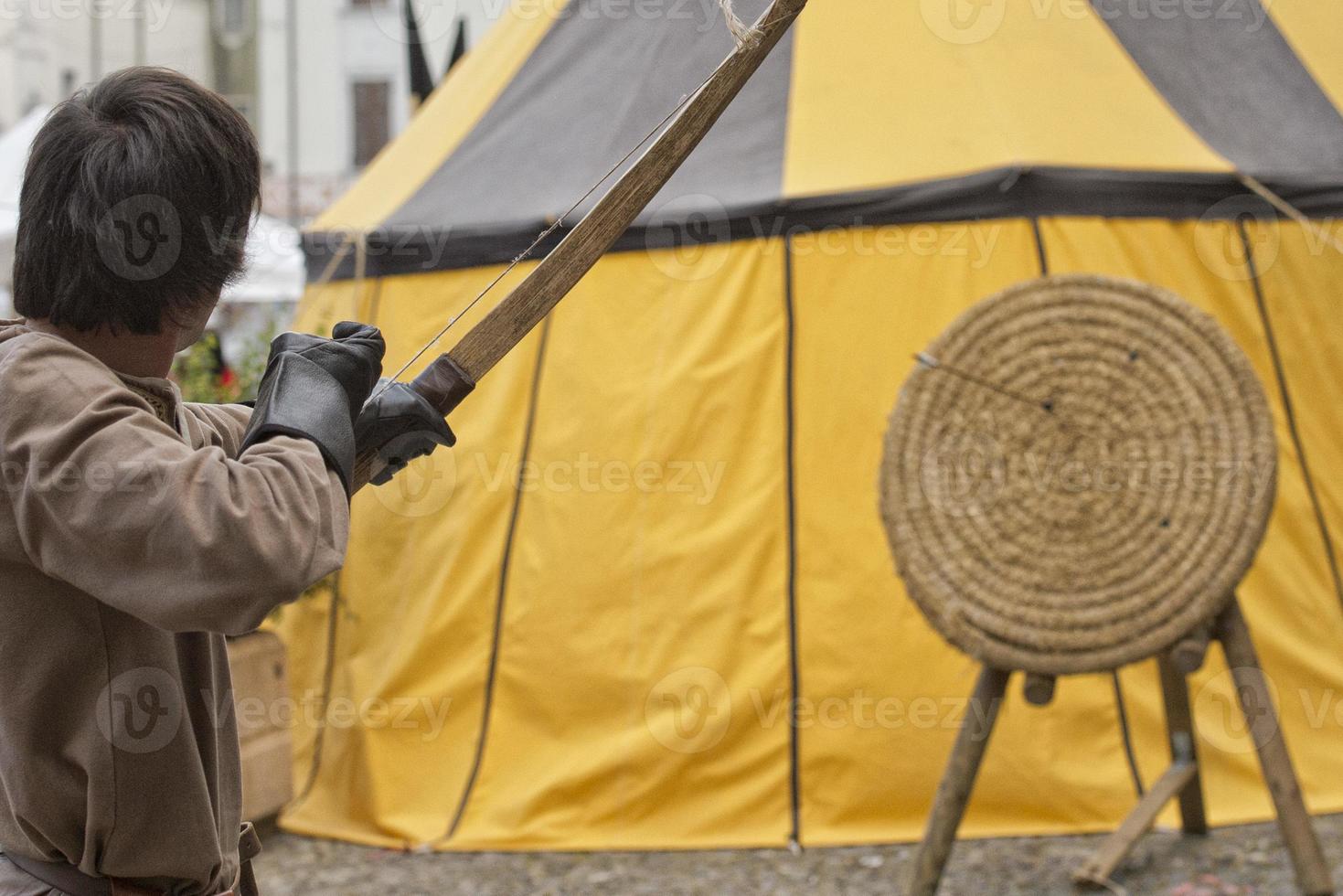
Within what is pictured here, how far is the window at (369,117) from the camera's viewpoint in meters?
18.9

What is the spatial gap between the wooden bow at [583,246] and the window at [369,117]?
717 inches

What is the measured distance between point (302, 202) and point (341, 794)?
15633 millimetres

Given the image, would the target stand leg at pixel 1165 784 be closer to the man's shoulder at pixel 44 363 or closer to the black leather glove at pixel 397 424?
the black leather glove at pixel 397 424

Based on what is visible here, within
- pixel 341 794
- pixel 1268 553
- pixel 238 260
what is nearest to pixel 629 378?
pixel 341 794

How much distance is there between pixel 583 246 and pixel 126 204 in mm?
521

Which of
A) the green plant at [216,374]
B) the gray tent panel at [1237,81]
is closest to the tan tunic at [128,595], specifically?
the green plant at [216,374]

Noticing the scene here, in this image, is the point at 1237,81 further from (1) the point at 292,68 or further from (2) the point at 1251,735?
(1) the point at 292,68

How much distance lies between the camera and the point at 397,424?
4.64 feet

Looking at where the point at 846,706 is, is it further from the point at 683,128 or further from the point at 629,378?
the point at 683,128

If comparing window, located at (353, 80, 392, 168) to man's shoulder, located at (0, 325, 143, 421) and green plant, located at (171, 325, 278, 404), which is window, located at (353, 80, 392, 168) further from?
man's shoulder, located at (0, 325, 143, 421)

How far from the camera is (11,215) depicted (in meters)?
7.30

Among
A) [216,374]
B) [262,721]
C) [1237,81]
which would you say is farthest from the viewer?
[216,374]

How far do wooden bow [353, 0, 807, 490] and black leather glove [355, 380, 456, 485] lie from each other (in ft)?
0.05

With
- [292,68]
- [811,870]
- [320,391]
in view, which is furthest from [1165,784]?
[292,68]
